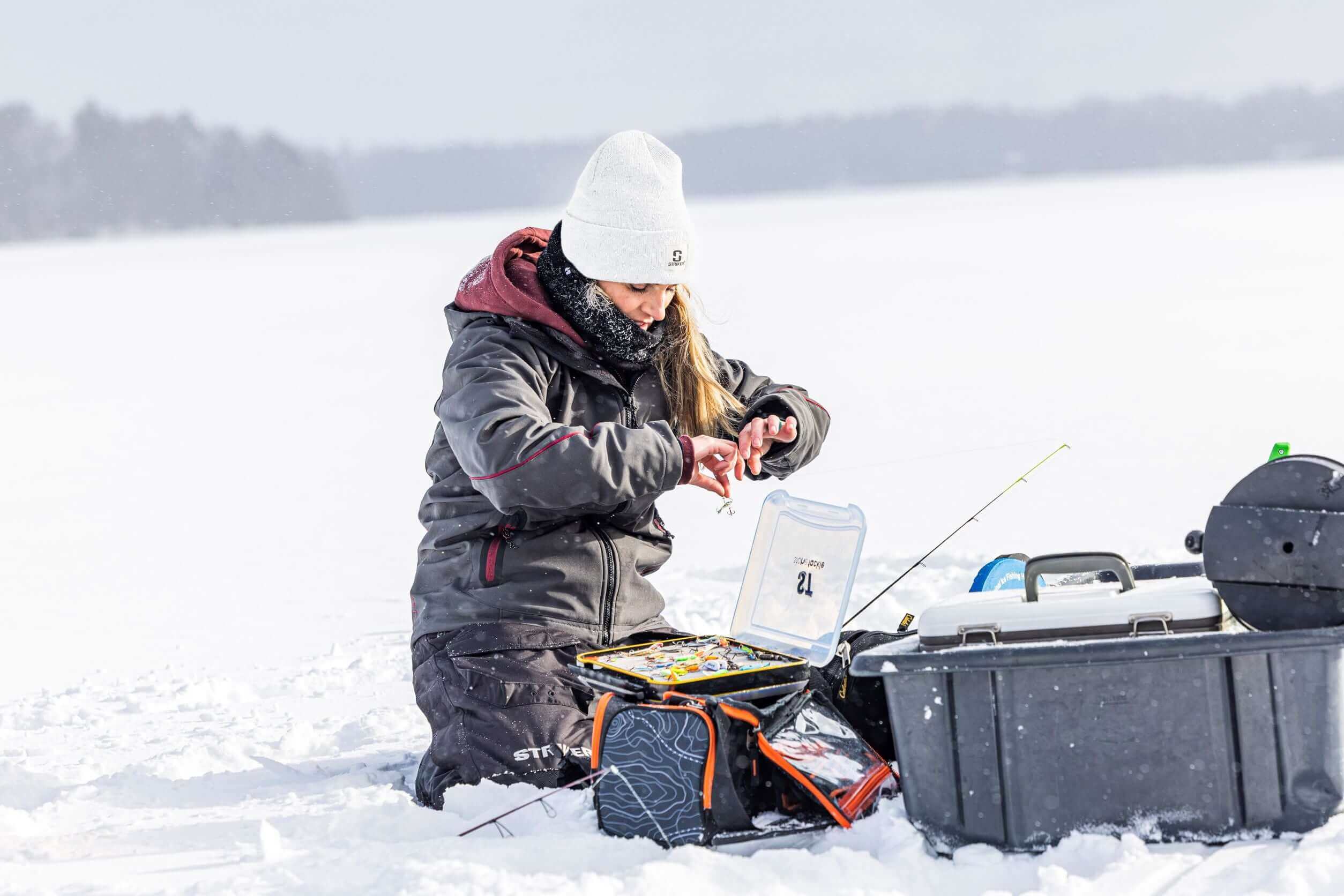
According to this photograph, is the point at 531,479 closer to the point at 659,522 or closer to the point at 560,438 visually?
the point at 560,438

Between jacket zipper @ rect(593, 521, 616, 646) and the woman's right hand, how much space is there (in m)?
0.24

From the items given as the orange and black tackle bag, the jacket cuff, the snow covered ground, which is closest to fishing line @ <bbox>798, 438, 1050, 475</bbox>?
the snow covered ground

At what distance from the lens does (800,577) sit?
244 centimetres

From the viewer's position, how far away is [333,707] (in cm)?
334

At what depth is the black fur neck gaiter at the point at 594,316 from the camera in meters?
2.55

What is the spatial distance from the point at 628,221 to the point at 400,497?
437cm

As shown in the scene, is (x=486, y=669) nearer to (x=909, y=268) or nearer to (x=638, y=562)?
(x=638, y=562)

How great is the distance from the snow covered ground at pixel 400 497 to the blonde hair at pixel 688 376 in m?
0.18

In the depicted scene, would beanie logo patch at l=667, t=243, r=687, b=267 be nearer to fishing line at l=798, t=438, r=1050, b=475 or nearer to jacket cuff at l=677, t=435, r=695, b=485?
jacket cuff at l=677, t=435, r=695, b=485

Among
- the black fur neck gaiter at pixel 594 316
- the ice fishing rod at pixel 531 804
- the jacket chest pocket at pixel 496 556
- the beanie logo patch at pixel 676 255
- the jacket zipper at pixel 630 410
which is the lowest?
the ice fishing rod at pixel 531 804

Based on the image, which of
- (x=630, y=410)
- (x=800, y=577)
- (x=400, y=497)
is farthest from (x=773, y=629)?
(x=400, y=497)

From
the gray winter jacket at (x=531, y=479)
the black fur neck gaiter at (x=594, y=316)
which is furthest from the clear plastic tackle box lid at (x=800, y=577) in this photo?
the black fur neck gaiter at (x=594, y=316)

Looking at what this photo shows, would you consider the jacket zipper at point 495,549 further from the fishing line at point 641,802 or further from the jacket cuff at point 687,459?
the fishing line at point 641,802

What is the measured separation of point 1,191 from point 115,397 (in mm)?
25775
